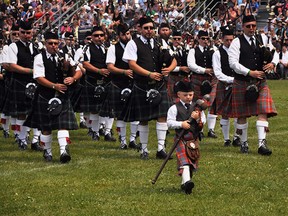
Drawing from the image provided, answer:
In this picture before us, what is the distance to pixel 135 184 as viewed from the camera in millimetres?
8555

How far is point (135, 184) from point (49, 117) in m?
2.07

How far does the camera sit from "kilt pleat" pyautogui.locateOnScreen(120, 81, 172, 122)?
10.3m

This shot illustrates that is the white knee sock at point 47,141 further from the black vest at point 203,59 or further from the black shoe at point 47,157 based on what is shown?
the black vest at point 203,59

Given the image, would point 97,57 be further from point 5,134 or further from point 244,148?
point 244,148

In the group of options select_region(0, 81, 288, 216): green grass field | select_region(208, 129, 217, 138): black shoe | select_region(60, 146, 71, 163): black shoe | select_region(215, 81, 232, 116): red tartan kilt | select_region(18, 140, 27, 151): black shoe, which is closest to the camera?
select_region(0, 81, 288, 216): green grass field

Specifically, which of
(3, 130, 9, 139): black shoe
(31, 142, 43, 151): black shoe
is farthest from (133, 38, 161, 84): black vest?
(3, 130, 9, 139): black shoe

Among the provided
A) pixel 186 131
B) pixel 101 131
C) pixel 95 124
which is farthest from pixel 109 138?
pixel 186 131

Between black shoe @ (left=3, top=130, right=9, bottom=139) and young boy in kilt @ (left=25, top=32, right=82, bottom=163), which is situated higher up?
young boy in kilt @ (left=25, top=32, right=82, bottom=163)

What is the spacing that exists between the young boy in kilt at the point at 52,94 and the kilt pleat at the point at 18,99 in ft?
4.90

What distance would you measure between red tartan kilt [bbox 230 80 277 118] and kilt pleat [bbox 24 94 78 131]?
2137 millimetres

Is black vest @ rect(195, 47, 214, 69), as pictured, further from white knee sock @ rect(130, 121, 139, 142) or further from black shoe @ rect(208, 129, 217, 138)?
white knee sock @ rect(130, 121, 139, 142)

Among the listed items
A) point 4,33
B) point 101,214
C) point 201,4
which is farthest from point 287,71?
point 101,214

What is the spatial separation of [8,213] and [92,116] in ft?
19.2

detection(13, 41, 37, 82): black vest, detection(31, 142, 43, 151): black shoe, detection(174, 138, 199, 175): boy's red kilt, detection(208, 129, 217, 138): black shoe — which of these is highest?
detection(13, 41, 37, 82): black vest
